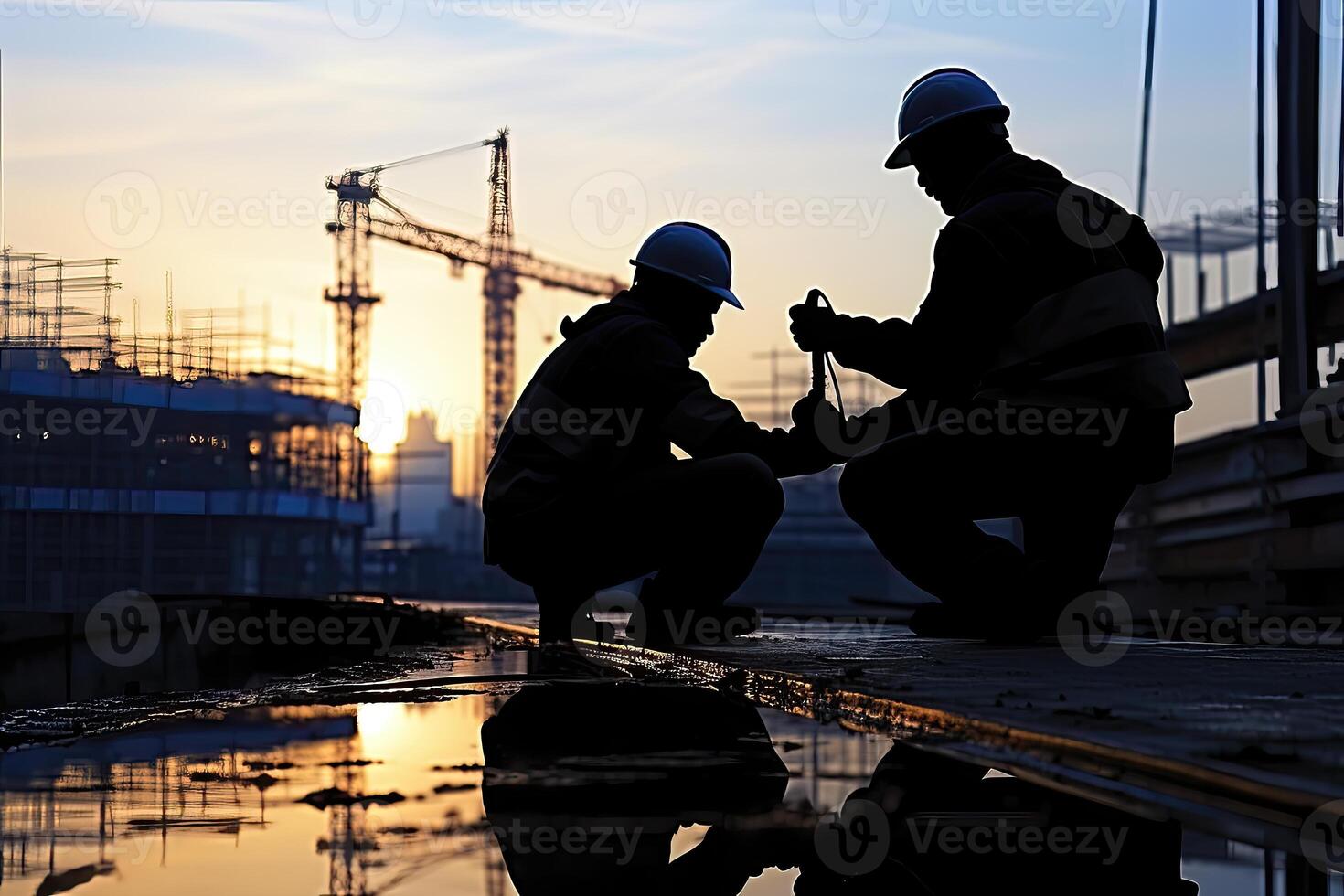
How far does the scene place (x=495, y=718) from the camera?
3045 mm

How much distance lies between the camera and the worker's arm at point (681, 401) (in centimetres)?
526

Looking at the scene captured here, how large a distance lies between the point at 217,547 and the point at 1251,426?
66048 millimetres

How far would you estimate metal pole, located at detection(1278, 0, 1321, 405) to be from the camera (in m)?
11.4

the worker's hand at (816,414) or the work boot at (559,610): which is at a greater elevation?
the worker's hand at (816,414)

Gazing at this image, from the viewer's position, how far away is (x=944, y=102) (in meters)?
5.14

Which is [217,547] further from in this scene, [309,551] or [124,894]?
[124,894]

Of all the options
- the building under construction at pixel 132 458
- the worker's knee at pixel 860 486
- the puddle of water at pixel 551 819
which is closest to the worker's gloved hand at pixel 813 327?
the worker's knee at pixel 860 486

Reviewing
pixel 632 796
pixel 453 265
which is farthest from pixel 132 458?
pixel 632 796

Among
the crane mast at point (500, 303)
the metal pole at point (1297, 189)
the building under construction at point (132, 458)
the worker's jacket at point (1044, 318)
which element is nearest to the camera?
the worker's jacket at point (1044, 318)

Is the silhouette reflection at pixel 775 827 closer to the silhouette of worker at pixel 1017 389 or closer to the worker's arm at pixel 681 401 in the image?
the silhouette of worker at pixel 1017 389

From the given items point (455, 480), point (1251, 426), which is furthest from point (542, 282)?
point (1251, 426)

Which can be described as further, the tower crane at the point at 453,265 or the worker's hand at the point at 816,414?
the tower crane at the point at 453,265

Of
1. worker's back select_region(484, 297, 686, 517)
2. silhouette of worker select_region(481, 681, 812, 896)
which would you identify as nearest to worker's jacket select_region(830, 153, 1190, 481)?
worker's back select_region(484, 297, 686, 517)

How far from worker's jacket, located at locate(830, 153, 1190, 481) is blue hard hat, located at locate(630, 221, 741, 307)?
59 cm
